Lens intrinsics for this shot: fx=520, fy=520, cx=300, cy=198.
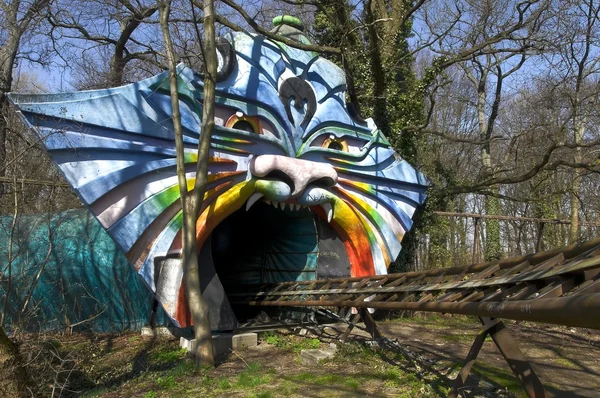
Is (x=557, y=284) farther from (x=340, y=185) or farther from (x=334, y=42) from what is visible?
(x=334, y=42)

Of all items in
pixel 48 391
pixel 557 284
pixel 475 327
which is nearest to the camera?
pixel 557 284

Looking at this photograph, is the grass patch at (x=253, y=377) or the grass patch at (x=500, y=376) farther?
the grass patch at (x=253, y=377)

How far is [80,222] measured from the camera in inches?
364

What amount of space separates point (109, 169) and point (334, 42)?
611cm

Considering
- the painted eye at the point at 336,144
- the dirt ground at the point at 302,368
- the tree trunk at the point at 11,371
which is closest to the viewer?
the tree trunk at the point at 11,371

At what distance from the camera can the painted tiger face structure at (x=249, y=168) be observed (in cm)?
634

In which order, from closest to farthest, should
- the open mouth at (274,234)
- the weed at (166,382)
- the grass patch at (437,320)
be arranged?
1. the weed at (166,382)
2. the open mouth at (274,234)
3. the grass patch at (437,320)

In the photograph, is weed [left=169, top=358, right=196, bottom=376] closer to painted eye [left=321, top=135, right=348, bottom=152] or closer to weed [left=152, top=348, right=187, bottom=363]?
weed [left=152, top=348, right=187, bottom=363]

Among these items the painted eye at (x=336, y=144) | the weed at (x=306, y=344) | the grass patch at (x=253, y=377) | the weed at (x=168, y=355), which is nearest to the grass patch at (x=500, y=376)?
the weed at (x=306, y=344)

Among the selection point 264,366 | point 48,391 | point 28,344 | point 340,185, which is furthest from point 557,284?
point 340,185

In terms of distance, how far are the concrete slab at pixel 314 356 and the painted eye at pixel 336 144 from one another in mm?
3445

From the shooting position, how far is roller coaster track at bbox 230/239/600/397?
2359 mm

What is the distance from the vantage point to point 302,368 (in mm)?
6453

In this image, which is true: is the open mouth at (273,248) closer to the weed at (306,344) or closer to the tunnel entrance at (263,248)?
the tunnel entrance at (263,248)
